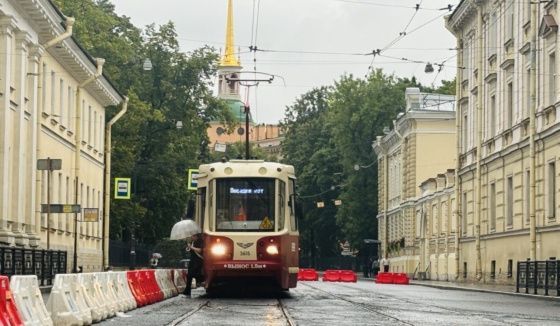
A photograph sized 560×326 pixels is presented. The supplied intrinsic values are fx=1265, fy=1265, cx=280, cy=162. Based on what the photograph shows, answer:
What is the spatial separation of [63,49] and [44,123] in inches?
142

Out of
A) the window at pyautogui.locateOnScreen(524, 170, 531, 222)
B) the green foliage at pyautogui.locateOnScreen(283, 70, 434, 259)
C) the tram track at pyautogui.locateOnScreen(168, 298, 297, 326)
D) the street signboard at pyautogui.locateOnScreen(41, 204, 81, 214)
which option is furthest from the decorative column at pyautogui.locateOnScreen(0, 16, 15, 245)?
the green foliage at pyautogui.locateOnScreen(283, 70, 434, 259)

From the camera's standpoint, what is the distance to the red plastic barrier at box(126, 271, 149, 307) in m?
23.7

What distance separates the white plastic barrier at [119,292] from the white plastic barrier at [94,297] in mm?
1243

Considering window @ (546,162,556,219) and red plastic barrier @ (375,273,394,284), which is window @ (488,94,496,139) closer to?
window @ (546,162,556,219)

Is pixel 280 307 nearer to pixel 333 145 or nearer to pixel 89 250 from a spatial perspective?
pixel 89 250

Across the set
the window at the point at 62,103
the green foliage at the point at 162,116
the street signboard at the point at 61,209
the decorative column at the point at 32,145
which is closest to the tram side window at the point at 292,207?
the street signboard at the point at 61,209

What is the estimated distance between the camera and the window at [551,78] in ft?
129

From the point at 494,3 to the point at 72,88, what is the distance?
17691 mm

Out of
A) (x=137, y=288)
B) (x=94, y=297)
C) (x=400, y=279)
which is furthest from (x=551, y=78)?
(x=94, y=297)

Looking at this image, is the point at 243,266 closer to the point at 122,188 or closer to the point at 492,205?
the point at 492,205

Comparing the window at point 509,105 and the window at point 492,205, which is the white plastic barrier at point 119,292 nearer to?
the window at point 509,105

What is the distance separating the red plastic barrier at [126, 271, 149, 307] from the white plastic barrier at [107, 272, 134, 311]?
0.89m

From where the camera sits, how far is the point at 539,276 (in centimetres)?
3416

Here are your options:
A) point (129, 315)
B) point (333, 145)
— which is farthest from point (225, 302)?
point (333, 145)
